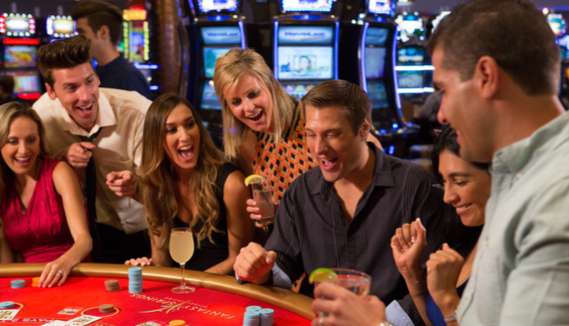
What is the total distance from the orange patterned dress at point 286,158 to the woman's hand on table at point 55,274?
104 cm

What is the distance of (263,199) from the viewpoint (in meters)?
2.37

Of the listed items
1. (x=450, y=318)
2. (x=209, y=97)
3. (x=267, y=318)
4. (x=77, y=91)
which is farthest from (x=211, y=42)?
(x=450, y=318)

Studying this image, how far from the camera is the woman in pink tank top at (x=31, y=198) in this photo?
2627mm

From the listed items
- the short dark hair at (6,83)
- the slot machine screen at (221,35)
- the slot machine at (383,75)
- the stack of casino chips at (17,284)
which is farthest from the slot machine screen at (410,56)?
the stack of casino chips at (17,284)

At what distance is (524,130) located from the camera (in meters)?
0.87

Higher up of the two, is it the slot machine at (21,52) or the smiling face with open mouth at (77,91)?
the slot machine at (21,52)

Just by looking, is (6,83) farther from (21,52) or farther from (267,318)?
(267,318)

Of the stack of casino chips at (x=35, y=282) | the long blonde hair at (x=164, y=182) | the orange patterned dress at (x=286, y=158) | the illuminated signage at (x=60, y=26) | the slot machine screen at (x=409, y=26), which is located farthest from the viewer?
the slot machine screen at (x=409, y=26)

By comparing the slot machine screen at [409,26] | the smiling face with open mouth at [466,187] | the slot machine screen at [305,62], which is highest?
the slot machine screen at [409,26]

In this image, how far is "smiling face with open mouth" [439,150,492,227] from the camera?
5.27ft

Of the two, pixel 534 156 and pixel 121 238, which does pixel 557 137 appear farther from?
pixel 121 238

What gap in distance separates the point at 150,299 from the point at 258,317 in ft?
1.62

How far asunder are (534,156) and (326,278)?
516 millimetres

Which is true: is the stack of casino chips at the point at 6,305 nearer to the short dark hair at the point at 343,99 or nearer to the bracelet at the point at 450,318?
the short dark hair at the point at 343,99
